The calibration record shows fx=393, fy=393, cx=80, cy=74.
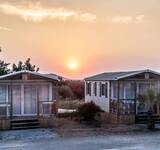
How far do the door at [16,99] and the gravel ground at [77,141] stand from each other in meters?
3.77

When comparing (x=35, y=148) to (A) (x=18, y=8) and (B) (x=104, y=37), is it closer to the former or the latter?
(A) (x=18, y=8)

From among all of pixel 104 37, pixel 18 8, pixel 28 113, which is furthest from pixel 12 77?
pixel 104 37

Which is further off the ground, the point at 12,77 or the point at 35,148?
the point at 12,77

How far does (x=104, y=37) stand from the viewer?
Answer: 27.4 metres

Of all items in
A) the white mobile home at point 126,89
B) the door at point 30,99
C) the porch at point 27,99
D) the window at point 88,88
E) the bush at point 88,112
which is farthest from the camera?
the window at point 88,88

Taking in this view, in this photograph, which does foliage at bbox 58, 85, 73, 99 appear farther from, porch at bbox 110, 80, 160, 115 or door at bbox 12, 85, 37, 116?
door at bbox 12, 85, 37, 116

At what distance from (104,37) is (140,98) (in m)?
5.92

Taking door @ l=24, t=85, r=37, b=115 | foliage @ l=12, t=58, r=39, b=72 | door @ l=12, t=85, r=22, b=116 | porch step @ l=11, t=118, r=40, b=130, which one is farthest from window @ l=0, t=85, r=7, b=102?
foliage @ l=12, t=58, r=39, b=72

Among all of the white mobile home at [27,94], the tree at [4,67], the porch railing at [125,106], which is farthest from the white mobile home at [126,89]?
the tree at [4,67]

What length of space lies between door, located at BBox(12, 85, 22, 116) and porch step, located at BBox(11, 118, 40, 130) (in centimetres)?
192

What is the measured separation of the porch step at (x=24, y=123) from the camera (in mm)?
23139

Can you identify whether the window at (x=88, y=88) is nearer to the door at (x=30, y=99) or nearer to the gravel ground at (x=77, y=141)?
the door at (x=30, y=99)

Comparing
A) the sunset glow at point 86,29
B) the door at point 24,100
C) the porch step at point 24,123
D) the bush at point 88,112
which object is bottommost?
the porch step at point 24,123

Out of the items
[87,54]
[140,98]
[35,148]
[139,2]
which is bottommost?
[35,148]
